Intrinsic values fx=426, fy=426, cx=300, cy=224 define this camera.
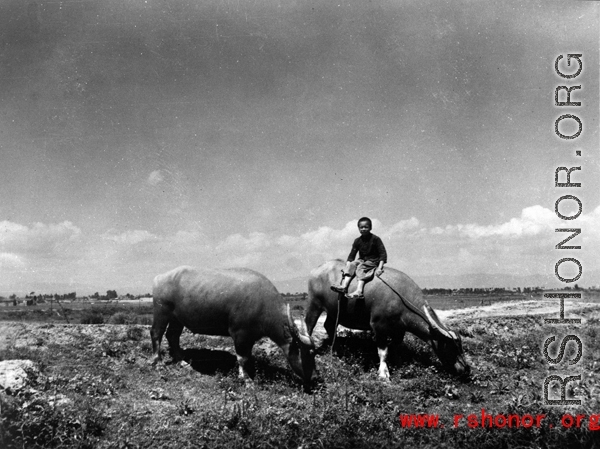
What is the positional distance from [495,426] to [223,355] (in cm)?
641

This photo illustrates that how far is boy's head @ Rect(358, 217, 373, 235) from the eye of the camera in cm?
1001

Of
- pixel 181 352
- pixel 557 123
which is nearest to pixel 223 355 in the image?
pixel 181 352

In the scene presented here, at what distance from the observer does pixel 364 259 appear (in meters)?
10.2

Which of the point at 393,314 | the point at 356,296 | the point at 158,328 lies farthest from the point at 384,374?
the point at 158,328

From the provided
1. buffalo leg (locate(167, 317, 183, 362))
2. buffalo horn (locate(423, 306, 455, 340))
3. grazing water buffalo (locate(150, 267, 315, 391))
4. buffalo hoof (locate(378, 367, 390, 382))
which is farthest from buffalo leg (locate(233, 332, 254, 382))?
buffalo horn (locate(423, 306, 455, 340))

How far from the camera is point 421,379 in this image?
8.61 meters

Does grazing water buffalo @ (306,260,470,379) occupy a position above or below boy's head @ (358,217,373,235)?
below

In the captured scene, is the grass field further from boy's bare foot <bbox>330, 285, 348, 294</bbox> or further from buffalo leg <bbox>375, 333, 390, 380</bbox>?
boy's bare foot <bbox>330, 285, 348, 294</bbox>

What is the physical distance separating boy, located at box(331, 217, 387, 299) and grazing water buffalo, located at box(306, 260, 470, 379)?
0.30 m

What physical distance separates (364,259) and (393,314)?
1.45 metres

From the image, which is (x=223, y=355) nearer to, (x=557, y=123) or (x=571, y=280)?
(x=571, y=280)

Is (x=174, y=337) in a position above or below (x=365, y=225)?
below

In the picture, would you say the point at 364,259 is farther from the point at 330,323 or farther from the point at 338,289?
the point at 330,323

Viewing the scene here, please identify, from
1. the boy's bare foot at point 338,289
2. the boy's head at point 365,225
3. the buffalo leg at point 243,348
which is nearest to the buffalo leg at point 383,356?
the boy's bare foot at point 338,289
